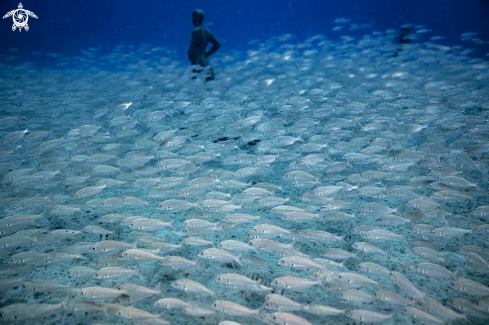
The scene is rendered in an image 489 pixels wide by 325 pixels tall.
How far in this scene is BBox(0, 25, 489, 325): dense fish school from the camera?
9.83 ft

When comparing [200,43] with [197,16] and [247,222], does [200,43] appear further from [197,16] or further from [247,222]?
[247,222]

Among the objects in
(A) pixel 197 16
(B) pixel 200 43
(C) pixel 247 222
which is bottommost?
(C) pixel 247 222

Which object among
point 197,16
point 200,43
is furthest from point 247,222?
point 197,16

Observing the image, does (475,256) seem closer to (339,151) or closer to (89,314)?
(339,151)

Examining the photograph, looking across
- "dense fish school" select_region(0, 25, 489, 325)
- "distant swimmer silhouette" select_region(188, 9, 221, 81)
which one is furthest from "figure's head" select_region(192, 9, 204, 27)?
"dense fish school" select_region(0, 25, 489, 325)

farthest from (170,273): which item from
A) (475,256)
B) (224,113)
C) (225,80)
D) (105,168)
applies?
(225,80)

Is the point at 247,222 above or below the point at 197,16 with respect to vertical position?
below

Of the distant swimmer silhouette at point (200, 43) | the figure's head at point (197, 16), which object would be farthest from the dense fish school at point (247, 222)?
the figure's head at point (197, 16)

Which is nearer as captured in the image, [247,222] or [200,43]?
[247,222]

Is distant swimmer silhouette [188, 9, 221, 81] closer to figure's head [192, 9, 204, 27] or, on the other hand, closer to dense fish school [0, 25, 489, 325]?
figure's head [192, 9, 204, 27]

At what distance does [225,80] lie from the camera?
11453mm

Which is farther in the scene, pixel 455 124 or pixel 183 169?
pixel 455 124

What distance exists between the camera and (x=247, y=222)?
4191 millimetres

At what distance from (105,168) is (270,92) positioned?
712cm
